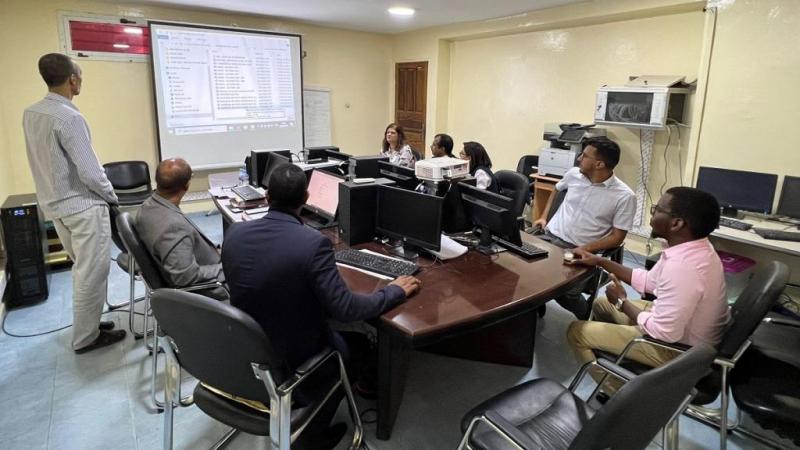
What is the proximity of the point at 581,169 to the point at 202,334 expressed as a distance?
2.38 meters

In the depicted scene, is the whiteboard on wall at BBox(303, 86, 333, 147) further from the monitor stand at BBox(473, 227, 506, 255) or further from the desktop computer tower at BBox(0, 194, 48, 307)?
the monitor stand at BBox(473, 227, 506, 255)

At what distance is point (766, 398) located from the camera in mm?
1793

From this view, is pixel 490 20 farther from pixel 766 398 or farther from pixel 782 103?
pixel 766 398

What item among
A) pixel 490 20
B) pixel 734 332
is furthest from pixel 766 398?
pixel 490 20

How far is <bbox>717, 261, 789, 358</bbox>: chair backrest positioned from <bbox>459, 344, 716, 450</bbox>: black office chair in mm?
418

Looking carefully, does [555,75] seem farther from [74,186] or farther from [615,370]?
[74,186]

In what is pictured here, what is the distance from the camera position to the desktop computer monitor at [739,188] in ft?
11.0

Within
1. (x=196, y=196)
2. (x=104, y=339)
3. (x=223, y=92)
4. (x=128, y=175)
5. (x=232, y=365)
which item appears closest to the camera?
(x=232, y=365)

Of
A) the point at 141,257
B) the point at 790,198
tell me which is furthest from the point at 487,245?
the point at 790,198

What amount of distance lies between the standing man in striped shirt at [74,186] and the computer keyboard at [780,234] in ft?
13.7

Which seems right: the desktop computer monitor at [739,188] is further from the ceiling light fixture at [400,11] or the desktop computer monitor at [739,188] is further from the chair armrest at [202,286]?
the chair armrest at [202,286]

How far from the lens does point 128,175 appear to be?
4434mm

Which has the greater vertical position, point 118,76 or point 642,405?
point 118,76

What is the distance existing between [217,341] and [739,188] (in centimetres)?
383
